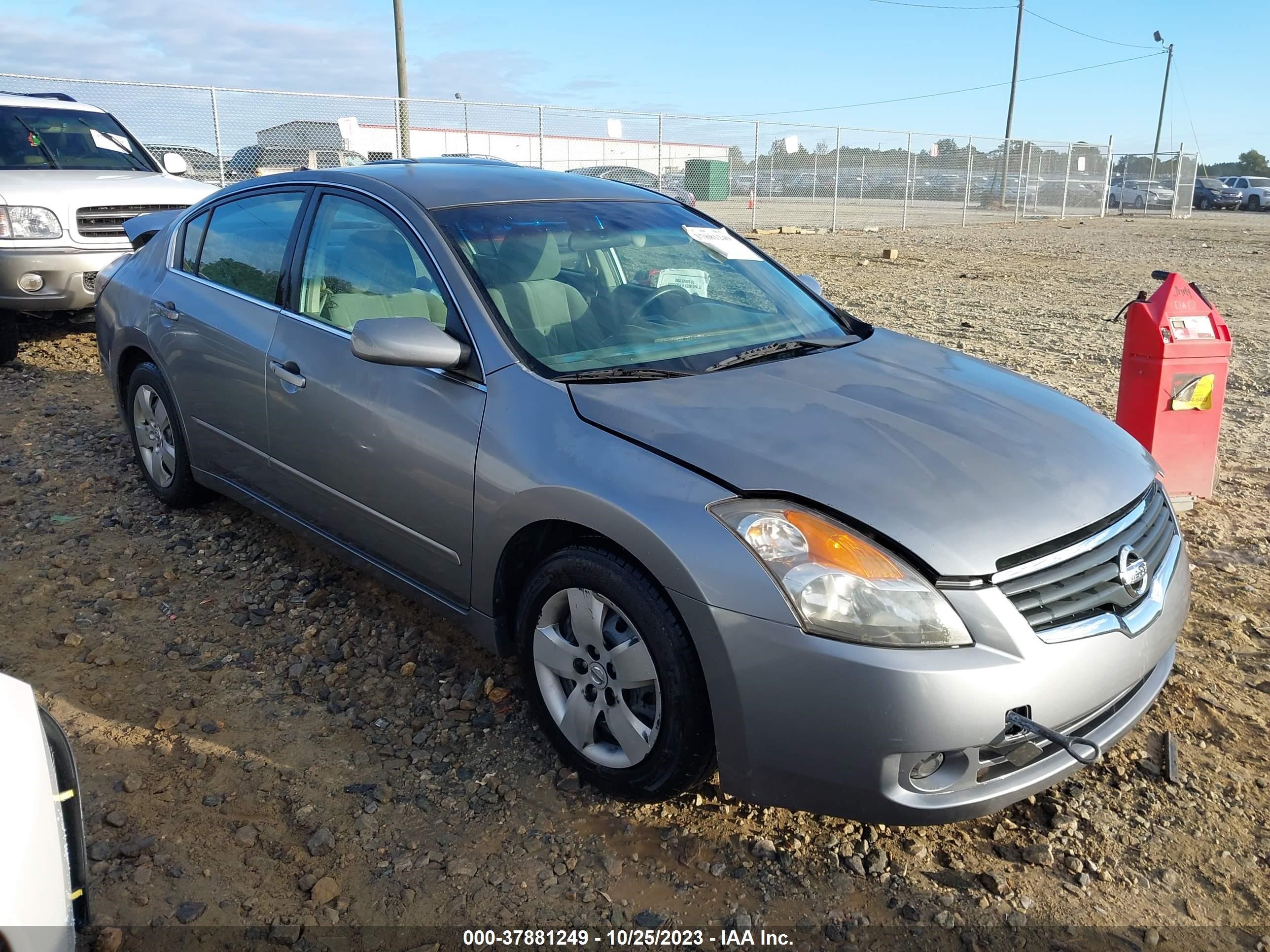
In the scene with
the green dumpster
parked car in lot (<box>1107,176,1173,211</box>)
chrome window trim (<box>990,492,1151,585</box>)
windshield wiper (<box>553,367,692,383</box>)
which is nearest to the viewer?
chrome window trim (<box>990,492,1151,585</box>)

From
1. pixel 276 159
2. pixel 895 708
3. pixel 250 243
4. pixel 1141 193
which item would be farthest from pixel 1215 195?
Answer: pixel 895 708

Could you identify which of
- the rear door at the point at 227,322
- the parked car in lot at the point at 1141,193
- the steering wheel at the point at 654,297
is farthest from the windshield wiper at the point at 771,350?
the parked car in lot at the point at 1141,193

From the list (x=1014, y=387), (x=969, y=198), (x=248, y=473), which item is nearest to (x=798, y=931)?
(x=1014, y=387)

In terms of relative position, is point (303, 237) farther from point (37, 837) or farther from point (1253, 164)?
point (1253, 164)

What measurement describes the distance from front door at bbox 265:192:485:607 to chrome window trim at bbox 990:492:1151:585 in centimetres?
147

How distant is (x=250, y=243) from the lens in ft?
13.3

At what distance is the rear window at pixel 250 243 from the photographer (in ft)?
12.6

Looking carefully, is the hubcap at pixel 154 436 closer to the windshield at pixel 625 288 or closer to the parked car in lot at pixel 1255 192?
the windshield at pixel 625 288

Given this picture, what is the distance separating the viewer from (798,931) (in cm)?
233

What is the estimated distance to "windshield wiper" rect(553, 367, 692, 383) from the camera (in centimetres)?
285

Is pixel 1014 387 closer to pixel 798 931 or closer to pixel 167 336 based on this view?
pixel 798 931

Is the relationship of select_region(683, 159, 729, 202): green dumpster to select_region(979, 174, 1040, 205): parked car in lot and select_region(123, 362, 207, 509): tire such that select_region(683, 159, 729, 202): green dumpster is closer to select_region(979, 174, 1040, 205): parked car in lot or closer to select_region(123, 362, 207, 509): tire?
select_region(979, 174, 1040, 205): parked car in lot

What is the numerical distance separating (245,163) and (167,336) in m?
12.1

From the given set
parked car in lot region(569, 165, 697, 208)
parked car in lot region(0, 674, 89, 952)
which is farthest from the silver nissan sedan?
parked car in lot region(569, 165, 697, 208)
